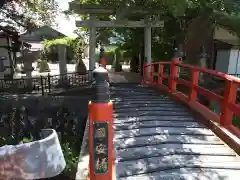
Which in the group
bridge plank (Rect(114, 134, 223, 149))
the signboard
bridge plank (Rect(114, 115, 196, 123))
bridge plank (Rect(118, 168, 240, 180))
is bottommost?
bridge plank (Rect(118, 168, 240, 180))

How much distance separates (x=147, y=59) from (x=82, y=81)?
339 centimetres

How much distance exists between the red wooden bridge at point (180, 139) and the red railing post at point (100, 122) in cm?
91

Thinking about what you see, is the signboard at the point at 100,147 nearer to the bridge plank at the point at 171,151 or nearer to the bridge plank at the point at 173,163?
the bridge plank at the point at 173,163

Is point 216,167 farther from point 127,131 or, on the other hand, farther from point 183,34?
point 183,34

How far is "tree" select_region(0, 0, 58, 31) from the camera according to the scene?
462 inches

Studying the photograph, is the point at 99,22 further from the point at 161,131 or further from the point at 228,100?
the point at 228,100

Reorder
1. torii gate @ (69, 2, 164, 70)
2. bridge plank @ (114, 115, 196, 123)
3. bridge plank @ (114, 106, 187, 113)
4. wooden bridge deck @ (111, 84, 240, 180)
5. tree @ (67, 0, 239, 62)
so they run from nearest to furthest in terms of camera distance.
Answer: wooden bridge deck @ (111, 84, 240, 180)
bridge plank @ (114, 115, 196, 123)
bridge plank @ (114, 106, 187, 113)
tree @ (67, 0, 239, 62)
torii gate @ (69, 2, 164, 70)

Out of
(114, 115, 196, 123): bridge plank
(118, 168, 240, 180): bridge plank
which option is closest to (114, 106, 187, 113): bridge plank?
(114, 115, 196, 123): bridge plank

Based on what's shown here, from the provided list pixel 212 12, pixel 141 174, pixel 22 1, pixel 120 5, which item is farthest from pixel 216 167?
pixel 22 1

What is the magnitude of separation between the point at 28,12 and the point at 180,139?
12.4m

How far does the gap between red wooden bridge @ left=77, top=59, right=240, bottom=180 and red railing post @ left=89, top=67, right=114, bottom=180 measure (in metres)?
0.91

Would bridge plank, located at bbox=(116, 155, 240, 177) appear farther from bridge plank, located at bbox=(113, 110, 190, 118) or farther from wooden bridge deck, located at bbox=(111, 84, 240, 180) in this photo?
bridge plank, located at bbox=(113, 110, 190, 118)

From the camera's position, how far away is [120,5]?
702 cm

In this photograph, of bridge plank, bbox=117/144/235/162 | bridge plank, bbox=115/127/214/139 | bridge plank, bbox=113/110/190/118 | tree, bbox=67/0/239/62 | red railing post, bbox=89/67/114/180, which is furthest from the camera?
tree, bbox=67/0/239/62
